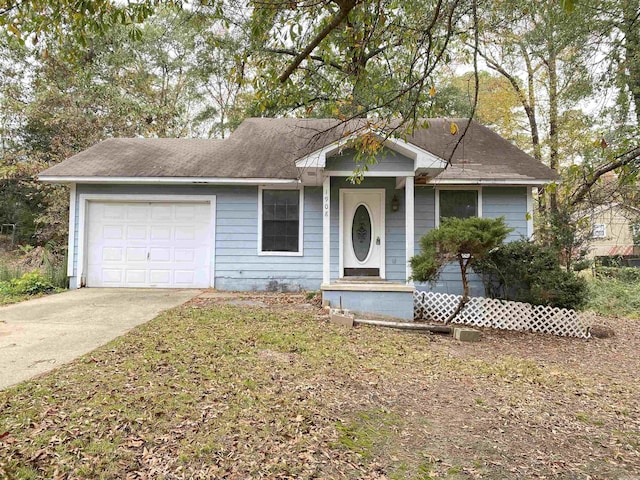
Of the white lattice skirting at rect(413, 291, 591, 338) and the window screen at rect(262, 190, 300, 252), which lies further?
the window screen at rect(262, 190, 300, 252)

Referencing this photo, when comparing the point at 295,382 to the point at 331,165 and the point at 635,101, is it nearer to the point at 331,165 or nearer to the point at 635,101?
the point at 331,165

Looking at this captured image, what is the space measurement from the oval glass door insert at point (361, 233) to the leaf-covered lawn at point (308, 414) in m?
3.97

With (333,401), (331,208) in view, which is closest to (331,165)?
(331,208)

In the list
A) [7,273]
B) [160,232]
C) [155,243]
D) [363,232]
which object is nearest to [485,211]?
[363,232]

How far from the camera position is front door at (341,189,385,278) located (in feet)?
29.1

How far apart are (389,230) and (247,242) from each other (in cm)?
350

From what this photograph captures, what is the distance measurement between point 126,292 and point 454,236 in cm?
724

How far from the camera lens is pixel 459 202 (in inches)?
355

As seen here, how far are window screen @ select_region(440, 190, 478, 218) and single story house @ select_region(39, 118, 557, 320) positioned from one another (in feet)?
0.08

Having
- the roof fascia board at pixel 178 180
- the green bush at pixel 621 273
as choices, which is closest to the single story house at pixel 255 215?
the roof fascia board at pixel 178 180

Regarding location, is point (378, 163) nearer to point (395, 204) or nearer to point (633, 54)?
point (395, 204)

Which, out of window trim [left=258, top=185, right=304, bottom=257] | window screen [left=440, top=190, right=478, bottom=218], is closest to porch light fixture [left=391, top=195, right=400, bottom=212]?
window screen [left=440, top=190, right=478, bottom=218]

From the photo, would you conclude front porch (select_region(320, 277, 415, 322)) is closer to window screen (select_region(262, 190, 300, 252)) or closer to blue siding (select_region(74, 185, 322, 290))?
blue siding (select_region(74, 185, 322, 290))

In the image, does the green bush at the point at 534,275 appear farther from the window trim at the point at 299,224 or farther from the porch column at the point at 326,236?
Answer: the window trim at the point at 299,224
